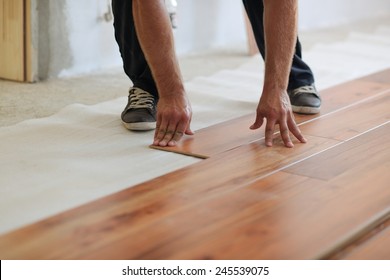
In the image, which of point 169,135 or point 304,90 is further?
point 304,90

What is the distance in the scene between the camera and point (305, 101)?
7.67 ft

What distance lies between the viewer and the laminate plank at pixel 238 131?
193 cm

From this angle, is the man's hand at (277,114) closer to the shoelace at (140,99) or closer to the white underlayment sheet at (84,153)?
the white underlayment sheet at (84,153)

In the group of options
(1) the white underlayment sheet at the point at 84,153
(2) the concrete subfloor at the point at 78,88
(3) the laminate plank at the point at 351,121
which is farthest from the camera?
(2) the concrete subfloor at the point at 78,88

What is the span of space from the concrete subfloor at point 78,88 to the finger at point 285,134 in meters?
0.83

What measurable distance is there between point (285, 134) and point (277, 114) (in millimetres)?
61

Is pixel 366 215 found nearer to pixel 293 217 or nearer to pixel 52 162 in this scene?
pixel 293 217

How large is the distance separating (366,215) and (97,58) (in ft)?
6.36

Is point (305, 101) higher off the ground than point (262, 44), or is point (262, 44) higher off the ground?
point (262, 44)

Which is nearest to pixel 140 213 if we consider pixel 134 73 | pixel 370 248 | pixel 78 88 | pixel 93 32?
pixel 370 248

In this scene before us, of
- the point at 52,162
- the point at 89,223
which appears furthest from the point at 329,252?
the point at 52,162

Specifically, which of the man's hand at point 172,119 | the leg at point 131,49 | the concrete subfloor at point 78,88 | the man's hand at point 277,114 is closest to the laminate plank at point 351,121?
the man's hand at point 277,114

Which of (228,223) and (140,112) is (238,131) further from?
(228,223)

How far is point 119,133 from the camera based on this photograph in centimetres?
211
